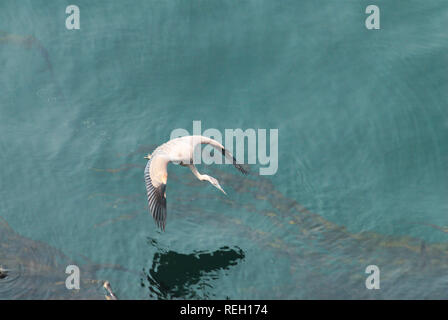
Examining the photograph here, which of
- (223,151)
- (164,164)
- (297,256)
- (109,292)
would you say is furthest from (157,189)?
(297,256)

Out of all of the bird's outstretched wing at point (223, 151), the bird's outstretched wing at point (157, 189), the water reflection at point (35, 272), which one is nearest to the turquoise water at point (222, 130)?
A: the water reflection at point (35, 272)

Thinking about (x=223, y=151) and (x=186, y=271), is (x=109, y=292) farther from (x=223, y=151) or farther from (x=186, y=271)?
(x=223, y=151)

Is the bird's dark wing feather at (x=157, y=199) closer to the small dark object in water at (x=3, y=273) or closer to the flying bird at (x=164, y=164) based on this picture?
the flying bird at (x=164, y=164)

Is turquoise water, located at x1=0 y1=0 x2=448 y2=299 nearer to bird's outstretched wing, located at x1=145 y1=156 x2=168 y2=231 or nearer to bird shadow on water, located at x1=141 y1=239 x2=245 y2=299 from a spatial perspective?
bird shadow on water, located at x1=141 y1=239 x2=245 y2=299

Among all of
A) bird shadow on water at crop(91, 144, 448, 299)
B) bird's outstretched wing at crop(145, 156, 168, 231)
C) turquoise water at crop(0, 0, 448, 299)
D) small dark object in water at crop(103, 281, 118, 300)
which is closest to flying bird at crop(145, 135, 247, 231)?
bird's outstretched wing at crop(145, 156, 168, 231)

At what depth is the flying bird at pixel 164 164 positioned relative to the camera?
29.2 meters

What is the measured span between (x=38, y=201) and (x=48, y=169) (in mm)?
1651

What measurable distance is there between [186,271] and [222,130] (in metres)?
7.17

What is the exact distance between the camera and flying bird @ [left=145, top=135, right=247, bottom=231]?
95.7 ft

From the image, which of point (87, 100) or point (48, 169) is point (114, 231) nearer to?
point (48, 169)

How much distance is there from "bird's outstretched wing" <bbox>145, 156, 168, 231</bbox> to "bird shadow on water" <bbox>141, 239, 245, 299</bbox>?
1307 mm

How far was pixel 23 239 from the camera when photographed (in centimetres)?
3095

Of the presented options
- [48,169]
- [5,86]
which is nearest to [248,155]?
[48,169]

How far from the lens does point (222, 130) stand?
111 feet
